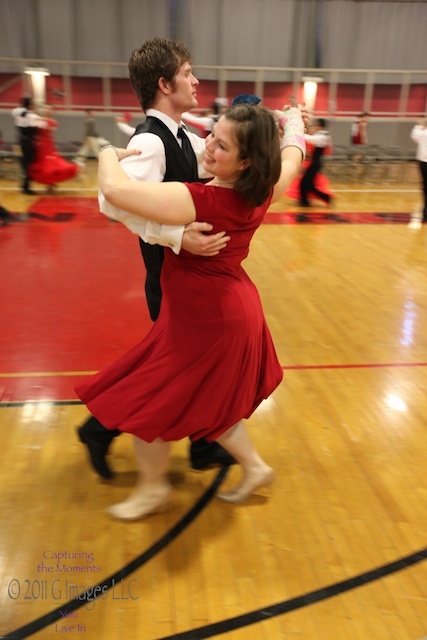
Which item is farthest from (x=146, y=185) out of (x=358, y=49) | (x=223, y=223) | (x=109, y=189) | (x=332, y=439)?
(x=358, y=49)

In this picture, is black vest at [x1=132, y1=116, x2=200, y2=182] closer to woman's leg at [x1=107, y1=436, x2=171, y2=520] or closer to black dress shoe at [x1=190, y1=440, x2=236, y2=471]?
woman's leg at [x1=107, y1=436, x2=171, y2=520]

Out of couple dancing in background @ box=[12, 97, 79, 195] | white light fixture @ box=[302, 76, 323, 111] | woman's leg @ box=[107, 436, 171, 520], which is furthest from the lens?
white light fixture @ box=[302, 76, 323, 111]

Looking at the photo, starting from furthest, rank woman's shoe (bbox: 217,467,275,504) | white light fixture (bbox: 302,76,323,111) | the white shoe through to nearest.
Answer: white light fixture (bbox: 302,76,323,111)
the white shoe
woman's shoe (bbox: 217,467,275,504)

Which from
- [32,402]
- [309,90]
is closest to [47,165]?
[32,402]

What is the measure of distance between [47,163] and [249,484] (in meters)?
7.19

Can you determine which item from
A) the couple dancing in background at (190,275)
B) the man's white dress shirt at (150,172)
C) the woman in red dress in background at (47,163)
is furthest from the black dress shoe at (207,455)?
the woman in red dress in background at (47,163)

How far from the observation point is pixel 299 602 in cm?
166

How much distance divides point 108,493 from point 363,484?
1.00 metres

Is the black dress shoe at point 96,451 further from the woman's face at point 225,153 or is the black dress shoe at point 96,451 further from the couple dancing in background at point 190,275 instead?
the woman's face at point 225,153

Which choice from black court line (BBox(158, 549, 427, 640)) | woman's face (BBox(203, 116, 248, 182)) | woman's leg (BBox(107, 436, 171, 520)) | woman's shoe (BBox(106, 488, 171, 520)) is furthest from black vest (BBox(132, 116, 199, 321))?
black court line (BBox(158, 549, 427, 640))

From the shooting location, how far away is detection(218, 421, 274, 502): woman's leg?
76.3 inches

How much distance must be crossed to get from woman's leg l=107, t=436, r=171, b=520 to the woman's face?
925 millimetres

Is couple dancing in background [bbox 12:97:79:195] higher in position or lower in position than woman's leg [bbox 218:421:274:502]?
higher

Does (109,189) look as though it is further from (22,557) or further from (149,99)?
(22,557)
